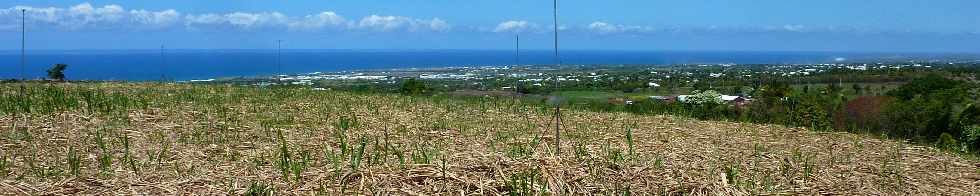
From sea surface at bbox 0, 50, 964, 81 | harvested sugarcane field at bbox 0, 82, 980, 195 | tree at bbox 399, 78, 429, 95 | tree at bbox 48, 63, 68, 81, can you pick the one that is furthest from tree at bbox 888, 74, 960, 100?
tree at bbox 48, 63, 68, 81

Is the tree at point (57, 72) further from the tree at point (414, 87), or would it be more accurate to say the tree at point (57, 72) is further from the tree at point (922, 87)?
the tree at point (922, 87)

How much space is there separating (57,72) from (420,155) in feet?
40.4

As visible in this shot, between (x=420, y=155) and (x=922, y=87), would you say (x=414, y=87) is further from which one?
(x=922, y=87)

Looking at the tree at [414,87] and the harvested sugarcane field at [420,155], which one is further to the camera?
the tree at [414,87]

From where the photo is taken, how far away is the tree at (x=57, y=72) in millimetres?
14531

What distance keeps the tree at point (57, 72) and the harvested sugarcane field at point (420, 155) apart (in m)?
6.36

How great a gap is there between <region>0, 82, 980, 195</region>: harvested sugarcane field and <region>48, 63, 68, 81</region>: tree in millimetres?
6356

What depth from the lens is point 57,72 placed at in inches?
584

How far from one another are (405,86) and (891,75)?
29775mm

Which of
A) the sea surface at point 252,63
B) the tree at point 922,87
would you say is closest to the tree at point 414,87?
the sea surface at point 252,63

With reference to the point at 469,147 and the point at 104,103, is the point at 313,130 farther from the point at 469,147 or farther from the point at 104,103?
the point at 104,103

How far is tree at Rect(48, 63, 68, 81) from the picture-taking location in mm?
14531

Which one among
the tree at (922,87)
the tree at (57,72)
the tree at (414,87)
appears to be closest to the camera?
the tree at (57,72)

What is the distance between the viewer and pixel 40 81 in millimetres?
13727
